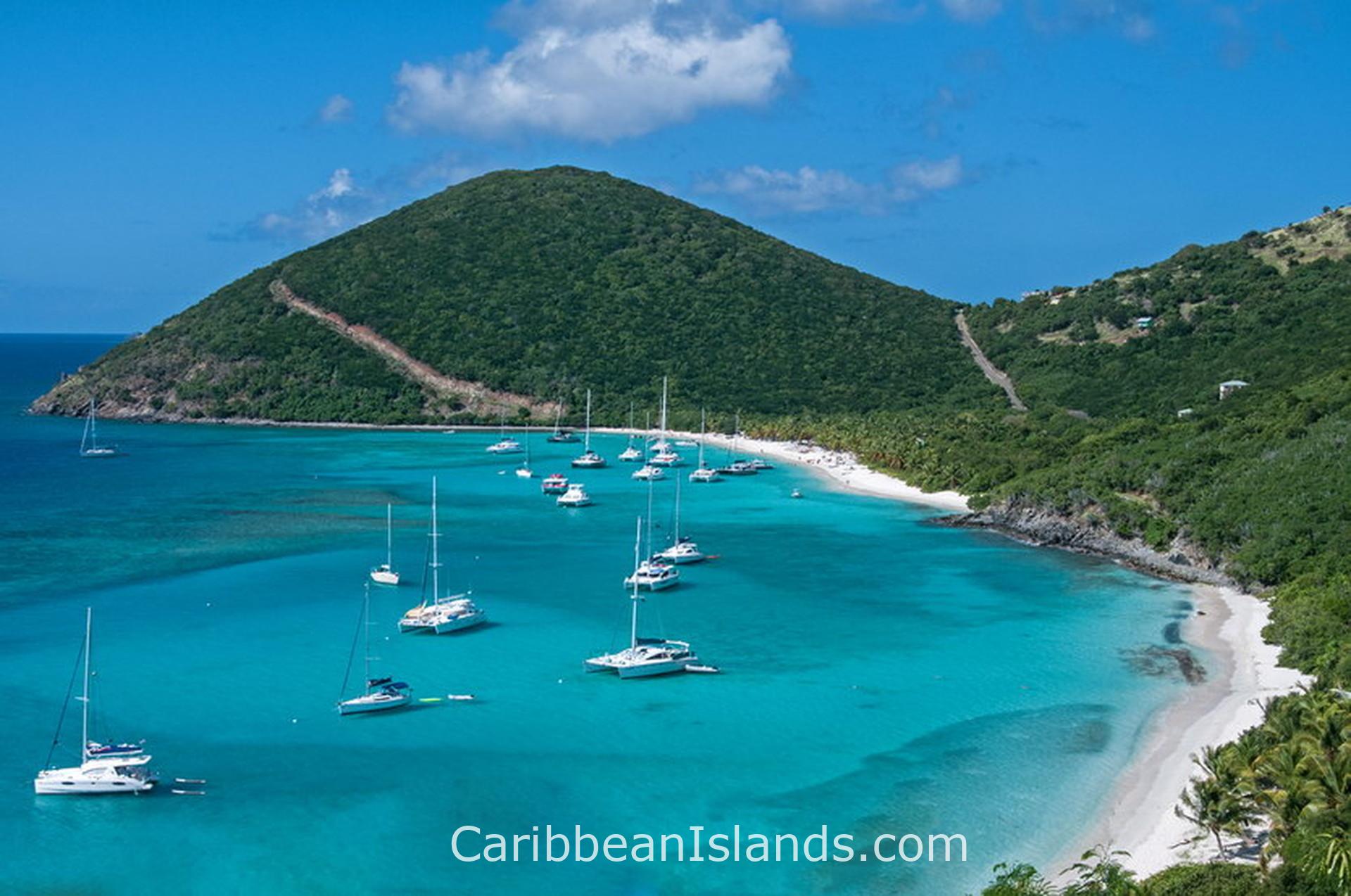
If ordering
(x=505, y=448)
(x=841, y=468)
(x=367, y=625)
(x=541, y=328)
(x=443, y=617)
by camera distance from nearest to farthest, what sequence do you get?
1. (x=443, y=617)
2. (x=367, y=625)
3. (x=841, y=468)
4. (x=505, y=448)
5. (x=541, y=328)

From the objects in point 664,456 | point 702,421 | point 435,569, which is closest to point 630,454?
point 664,456

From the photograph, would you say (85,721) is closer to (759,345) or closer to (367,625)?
(367,625)

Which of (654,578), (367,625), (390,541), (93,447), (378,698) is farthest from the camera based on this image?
(93,447)

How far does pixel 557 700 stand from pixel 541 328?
117569 mm

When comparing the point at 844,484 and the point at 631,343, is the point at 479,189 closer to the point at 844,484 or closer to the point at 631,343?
the point at 631,343

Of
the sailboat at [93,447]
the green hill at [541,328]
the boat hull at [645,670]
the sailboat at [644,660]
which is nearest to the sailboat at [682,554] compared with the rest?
the sailboat at [644,660]

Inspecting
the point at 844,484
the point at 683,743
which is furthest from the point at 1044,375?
the point at 683,743

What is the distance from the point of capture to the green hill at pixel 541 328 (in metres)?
147

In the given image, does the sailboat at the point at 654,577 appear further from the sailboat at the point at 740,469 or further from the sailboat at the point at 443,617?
the sailboat at the point at 740,469

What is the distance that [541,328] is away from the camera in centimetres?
15650

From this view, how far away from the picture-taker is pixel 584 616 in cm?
5369

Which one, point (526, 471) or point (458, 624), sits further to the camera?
point (526, 471)

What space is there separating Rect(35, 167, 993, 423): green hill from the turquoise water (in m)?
68.2

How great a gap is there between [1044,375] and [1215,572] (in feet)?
243
